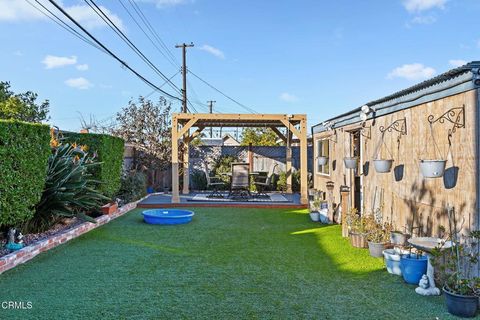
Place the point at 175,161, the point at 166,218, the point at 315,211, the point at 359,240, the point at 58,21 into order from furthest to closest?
the point at 175,161 → the point at 315,211 → the point at 166,218 → the point at 58,21 → the point at 359,240

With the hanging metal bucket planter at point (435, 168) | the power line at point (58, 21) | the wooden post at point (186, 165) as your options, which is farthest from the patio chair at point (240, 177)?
the hanging metal bucket planter at point (435, 168)

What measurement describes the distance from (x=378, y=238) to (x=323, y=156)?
179 inches

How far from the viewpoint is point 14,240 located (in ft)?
15.8

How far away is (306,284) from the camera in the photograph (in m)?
3.74

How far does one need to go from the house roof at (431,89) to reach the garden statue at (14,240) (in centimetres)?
543

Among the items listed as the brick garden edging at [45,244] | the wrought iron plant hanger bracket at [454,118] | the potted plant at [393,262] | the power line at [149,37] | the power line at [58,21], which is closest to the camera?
the wrought iron plant hanger bracket at [454,118]

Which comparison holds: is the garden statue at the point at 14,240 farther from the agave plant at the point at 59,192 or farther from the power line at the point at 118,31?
the power line at the point at 118,31

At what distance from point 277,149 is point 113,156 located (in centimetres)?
697

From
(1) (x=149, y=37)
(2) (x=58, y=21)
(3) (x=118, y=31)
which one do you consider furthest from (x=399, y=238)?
(1) (x=149, y=37)

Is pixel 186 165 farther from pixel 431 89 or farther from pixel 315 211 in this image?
pixel 431 89

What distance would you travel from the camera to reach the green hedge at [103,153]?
7.54m

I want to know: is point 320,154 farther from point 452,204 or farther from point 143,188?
point 452,204

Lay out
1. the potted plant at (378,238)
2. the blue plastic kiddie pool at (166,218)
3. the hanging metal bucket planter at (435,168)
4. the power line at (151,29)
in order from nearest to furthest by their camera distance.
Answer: the hanging metal bucket planter at (435,168) → the potted plant at (378,238) → the blue plastic kiddie pool at (166,218) → the power line at (151,29)

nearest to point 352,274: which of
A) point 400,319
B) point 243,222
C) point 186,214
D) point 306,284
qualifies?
point 306,284
